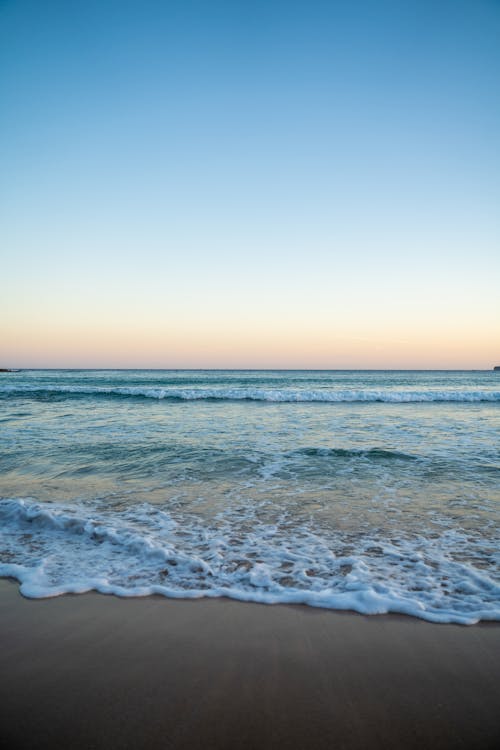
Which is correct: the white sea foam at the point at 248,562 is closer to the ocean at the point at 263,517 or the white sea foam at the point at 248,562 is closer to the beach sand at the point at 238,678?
the ocean at the point at 263,517

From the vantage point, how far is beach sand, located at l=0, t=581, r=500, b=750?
1.86 metres

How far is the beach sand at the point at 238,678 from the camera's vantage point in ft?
6.10

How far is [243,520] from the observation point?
15.9 ft

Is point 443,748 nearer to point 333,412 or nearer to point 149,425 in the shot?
point 149,425

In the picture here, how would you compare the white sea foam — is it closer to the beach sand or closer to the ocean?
the ocean

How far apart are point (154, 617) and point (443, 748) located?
77.8 inches

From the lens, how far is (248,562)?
148 inches

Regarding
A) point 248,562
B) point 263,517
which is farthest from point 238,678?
point 263,517

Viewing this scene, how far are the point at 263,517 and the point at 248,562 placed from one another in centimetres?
122

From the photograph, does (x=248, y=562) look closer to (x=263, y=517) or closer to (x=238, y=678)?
(x=263, y=517)

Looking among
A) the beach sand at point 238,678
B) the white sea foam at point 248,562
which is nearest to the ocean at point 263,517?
the white sea foam at point 248,562

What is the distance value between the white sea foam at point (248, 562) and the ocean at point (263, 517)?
18 mm

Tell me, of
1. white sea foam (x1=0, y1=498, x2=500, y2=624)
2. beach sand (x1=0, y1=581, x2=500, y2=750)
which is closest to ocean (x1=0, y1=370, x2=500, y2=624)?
white sea foam (x1=0, y1=498, x2=500, y2=624)

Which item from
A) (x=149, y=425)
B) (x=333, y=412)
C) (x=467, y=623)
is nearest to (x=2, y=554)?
(x=467, y=623)
